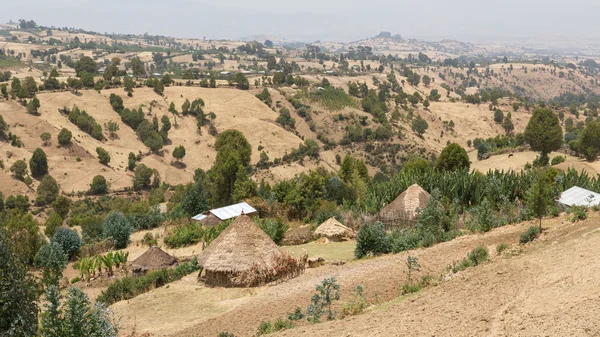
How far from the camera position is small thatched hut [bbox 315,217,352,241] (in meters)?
24.5

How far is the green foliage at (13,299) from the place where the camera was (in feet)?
34.4

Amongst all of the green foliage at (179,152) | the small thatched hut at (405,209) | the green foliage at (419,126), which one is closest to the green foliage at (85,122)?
the green foliage at (179,152)

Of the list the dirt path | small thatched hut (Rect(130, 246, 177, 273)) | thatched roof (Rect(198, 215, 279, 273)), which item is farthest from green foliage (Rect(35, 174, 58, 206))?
the dirt path

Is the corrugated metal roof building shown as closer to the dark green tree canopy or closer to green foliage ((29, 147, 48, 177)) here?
the dark green tree canopy

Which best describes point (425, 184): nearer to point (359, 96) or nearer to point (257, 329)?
point (257, 329)

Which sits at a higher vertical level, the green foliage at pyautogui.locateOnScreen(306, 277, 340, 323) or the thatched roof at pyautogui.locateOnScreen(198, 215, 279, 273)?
the green foliage at pyautogui.locateOnScreen(306, 277, 340, 323)

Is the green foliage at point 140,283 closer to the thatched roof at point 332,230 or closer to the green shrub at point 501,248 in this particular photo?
the thatched roof at point 332,230

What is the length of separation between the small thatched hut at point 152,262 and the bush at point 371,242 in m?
7.68

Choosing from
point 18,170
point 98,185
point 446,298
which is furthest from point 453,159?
point 18,170

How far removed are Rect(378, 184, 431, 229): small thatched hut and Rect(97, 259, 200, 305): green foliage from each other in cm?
869

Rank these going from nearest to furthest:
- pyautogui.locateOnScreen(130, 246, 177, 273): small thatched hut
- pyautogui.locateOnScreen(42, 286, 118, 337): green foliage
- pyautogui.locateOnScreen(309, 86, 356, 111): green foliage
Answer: pyautogui.locateOnScreen(42, 286, 118, 337): green foliage, pyautogui.locateOnScreen(130, 246, 177, 273): small thatched hut, pyautogui.locateOnScreen(309, 86, 356, 111): green foliage

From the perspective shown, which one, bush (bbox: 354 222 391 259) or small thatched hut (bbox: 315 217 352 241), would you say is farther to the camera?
small thatched hut (bbox: 315 217 352 241)

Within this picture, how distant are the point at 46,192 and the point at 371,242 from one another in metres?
39.5

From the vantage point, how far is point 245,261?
18172mm
